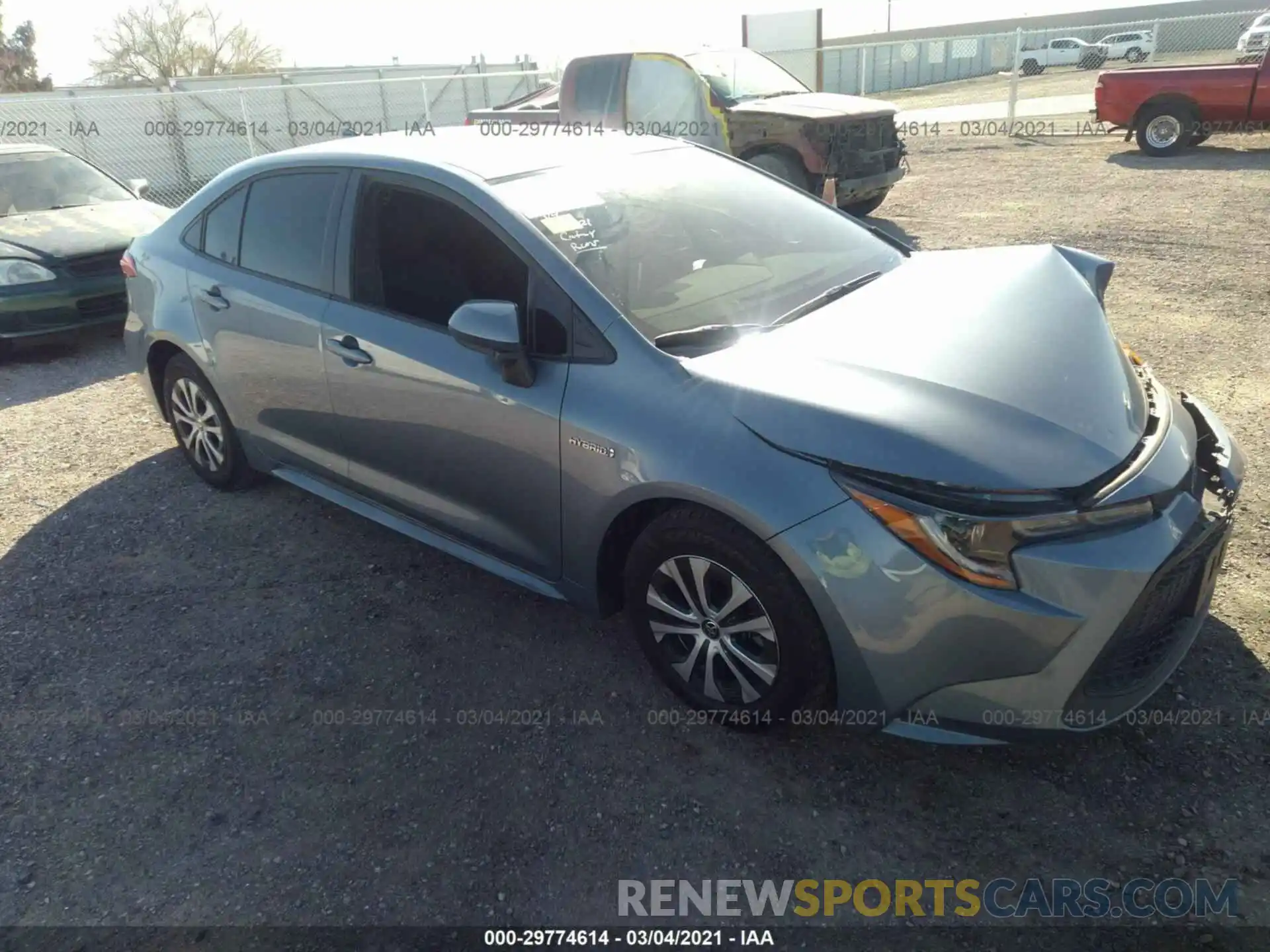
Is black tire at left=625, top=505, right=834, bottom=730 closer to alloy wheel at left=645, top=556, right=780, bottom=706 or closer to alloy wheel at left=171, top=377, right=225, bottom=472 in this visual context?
alloy wheel at left=645, top=556, right=780, bottom=706

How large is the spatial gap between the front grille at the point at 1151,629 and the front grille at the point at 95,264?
7.12 meters

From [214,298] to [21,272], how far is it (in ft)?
12.6

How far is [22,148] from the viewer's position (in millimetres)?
8062

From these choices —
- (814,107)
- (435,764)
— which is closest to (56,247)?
(435,764)

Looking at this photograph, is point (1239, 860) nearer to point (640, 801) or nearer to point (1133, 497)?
point (1133, 497)

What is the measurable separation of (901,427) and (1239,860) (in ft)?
4.57

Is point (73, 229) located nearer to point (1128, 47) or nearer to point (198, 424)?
point (198, 424)

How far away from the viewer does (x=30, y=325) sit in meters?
6.72

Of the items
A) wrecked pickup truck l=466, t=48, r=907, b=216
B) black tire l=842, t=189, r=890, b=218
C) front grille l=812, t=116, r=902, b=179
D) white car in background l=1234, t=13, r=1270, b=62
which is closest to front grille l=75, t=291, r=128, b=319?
wrecked pickup truck l=466, t=48, r=907, b=216

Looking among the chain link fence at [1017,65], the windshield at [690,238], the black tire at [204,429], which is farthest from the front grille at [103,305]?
the chain link fence at [1017,65]

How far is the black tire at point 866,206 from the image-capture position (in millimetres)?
10078

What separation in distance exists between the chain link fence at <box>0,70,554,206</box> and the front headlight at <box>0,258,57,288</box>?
9.90m

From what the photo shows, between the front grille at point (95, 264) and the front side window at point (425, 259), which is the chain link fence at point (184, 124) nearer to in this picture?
the front grille at point (95, 264)

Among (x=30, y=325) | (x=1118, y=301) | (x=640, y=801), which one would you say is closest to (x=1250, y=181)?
(x=1118, y=301)
